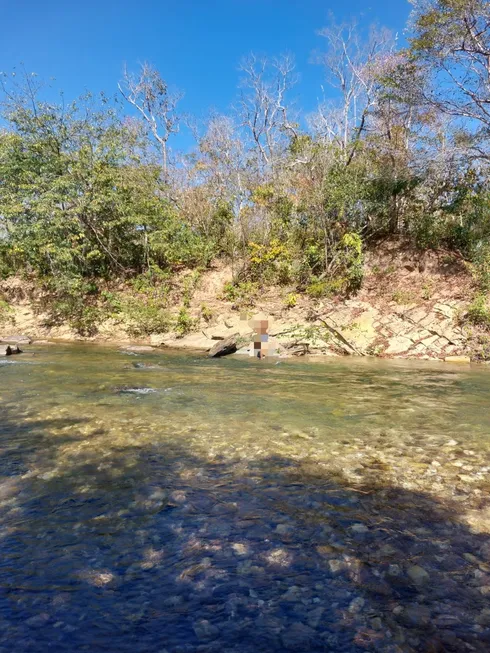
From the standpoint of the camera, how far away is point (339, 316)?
14.7 metres

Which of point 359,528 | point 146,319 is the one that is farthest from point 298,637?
point 146,319

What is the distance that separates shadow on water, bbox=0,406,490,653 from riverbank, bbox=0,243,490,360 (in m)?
9.51

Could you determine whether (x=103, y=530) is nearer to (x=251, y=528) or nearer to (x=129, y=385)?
(x=251, y=528)

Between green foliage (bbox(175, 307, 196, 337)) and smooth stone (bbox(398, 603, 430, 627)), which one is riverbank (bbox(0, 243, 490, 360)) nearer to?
green foliage (bbox(175, 307, 196, 337))

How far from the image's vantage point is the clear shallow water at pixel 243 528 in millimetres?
1997

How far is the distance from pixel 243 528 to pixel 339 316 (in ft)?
40.6

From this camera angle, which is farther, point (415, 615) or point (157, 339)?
point (157, 339)

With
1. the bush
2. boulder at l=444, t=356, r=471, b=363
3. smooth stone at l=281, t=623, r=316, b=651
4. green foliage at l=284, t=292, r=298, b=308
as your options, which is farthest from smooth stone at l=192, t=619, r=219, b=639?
the bush

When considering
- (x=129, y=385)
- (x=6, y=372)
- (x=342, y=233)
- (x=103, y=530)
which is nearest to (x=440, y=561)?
(x=103, y=530)

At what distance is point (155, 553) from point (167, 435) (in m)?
2.25

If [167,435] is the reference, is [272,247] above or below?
above

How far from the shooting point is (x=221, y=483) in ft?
11.6

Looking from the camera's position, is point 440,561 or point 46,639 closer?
point 46,639

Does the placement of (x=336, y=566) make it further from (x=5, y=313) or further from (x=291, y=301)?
(x=5, y=313)
